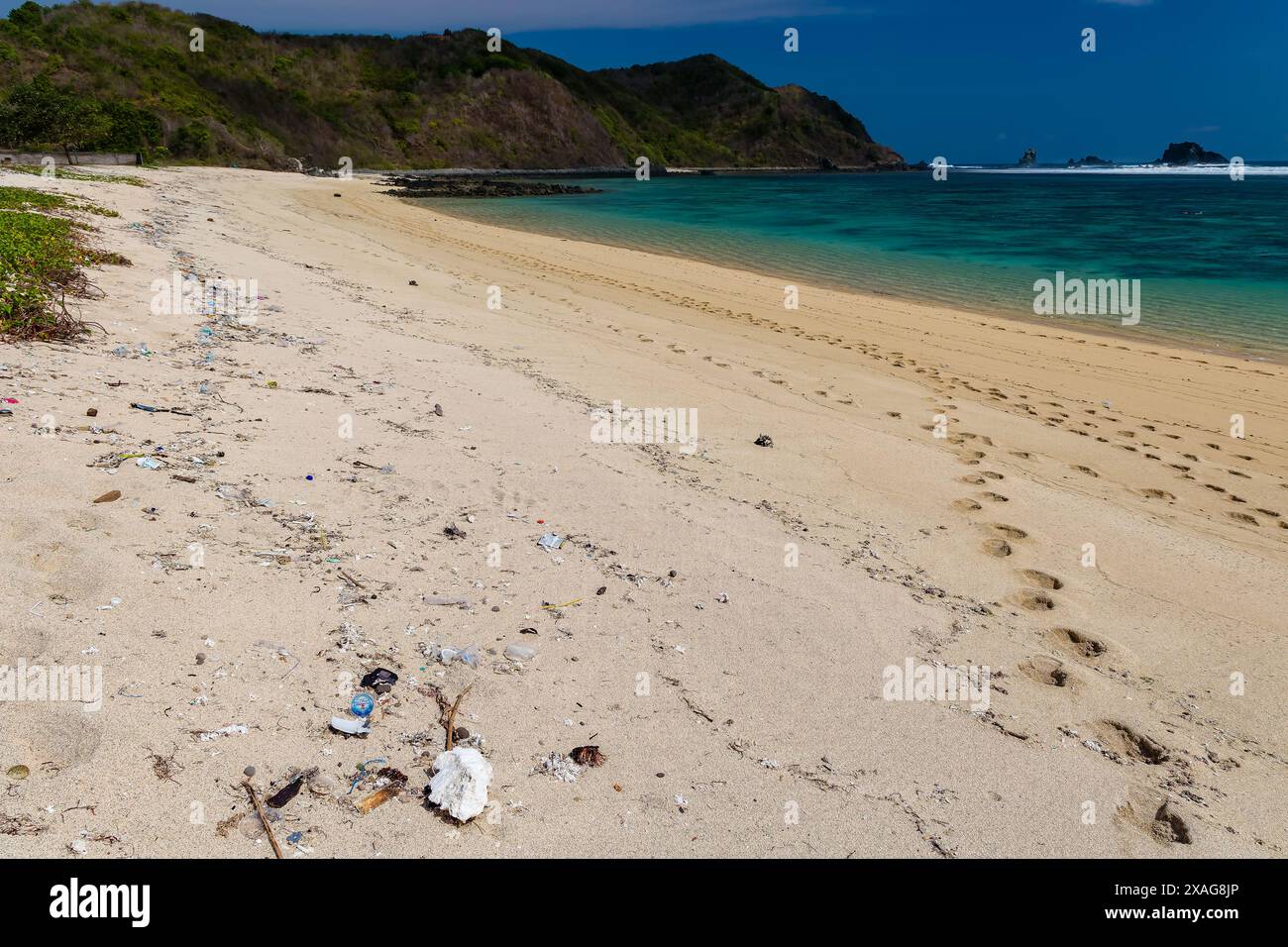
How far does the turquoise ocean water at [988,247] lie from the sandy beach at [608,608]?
982 centimetres

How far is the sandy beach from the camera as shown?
9.12 feet

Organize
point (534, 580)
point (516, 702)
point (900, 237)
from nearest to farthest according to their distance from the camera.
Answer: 1. point (516, 702)
2. point (534, 580)
3. point (900, 237)

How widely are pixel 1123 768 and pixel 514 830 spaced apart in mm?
2774

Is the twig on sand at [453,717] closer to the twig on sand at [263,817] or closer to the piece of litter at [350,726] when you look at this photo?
the piece of litter at [350,726]

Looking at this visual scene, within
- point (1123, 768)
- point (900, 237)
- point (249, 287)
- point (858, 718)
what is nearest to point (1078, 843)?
point (1123, 768)

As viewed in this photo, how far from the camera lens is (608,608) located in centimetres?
405

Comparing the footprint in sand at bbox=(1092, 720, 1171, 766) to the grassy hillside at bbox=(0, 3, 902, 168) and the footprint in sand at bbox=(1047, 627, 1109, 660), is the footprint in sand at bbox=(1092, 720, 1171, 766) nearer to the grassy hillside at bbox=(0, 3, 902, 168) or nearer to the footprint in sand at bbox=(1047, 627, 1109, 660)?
the footprint in sand at bbox=(1047, 627, 1109, 660)

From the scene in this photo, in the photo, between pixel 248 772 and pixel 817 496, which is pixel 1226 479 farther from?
pixel 248 772

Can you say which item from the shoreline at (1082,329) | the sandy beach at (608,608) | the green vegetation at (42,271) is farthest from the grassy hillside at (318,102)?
the sandy beach at (608,608)

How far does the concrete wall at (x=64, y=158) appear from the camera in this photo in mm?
32375

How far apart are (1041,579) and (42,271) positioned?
31.8 feet

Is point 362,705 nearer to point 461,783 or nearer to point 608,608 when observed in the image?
point 461,783

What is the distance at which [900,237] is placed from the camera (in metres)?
31.3

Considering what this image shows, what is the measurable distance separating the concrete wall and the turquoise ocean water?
16473 millimetres
